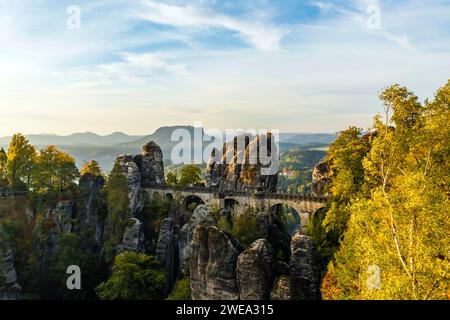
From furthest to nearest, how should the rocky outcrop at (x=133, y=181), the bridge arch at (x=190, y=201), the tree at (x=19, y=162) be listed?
the bridge arch at (x=190, y=201), the rocky outcrop at (x=133, y=181), the tree at (x=19, y=162)

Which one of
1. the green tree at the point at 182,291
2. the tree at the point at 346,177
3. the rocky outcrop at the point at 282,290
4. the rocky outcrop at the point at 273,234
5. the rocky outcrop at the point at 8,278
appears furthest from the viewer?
the rocky outcrop at the point at 273,234

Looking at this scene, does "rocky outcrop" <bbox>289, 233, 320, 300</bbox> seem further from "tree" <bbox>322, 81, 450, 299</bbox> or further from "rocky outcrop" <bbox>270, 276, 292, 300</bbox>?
"tree" <bbox>322, 81, 450, 299</bbox>

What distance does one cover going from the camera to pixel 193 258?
3666 cm

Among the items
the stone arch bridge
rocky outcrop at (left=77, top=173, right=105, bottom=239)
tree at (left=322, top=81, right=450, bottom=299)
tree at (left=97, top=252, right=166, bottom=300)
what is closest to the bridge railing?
the stone arch bridge

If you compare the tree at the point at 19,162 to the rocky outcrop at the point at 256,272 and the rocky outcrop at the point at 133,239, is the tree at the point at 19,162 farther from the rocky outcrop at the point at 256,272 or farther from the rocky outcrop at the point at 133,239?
the rocky outcrop at the point at 256,272

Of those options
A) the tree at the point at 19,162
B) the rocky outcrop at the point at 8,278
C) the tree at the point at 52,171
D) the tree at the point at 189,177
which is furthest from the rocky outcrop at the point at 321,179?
the tree at the point at 19,162

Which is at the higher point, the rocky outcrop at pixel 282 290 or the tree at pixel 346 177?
the tree at pixel 346 177

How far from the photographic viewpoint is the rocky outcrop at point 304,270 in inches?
1244

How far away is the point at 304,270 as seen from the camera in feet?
108

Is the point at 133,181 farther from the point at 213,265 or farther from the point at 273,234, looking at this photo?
the point at 213,265

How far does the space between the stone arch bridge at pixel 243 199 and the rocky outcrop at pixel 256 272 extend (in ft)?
81.2

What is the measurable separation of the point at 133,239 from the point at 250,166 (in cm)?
2382

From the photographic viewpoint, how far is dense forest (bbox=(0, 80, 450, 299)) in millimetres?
18984
